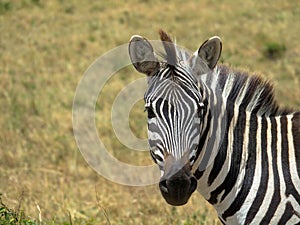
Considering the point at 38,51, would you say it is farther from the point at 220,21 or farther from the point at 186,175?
the point at 186,175

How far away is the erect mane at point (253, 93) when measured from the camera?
4.38 metres

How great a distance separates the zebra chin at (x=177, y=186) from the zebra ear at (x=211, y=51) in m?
0.83

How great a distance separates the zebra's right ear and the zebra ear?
326 mm

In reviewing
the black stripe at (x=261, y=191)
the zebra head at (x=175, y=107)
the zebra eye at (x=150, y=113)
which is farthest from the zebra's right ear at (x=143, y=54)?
the black stripe at (x=261, y=191)

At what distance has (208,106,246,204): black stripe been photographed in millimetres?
4242

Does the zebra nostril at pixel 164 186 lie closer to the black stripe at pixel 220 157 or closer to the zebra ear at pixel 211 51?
the black stripe at pixel 220 157

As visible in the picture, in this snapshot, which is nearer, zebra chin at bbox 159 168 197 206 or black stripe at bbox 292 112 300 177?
zebra chin at bbox 159 168 197 206

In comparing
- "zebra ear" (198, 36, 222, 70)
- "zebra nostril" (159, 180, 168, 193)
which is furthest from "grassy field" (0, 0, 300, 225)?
"zebra nostril" (159, 180, 168, 193)

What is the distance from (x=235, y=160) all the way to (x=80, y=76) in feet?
34.8

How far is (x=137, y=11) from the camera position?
2036 cm

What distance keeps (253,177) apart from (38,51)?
1288 cm

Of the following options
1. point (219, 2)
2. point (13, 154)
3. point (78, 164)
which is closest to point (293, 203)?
point (78, 164)

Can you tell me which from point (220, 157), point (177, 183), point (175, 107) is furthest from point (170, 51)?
point (177, 183)

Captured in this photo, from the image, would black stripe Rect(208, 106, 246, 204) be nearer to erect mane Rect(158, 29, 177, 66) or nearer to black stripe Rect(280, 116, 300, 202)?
black stripe Rect(280, 116, 300, 202)
